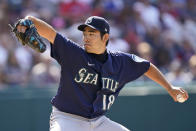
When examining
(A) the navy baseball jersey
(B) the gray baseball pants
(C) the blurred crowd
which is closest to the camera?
(B) the gray baseball pants

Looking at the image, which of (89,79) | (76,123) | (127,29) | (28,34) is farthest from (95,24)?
(127,29)

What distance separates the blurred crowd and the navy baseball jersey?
11.1 ft

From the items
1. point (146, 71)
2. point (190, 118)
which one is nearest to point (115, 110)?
point (190, 118)

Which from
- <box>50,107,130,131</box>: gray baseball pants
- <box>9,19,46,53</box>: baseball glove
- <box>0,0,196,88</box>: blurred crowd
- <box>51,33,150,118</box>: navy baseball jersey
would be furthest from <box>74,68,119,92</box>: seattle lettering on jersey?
<box>0,0,196,88</box>: blurred crowd

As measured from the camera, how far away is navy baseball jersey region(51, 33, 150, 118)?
4992 mm

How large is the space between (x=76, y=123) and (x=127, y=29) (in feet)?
17.8

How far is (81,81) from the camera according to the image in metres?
5.01

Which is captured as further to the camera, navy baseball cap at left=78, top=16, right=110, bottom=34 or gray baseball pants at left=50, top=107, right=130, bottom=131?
navy baseball cap at left=78, top=16, right=110, bottom=34

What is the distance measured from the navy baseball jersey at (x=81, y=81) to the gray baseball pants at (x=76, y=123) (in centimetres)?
5

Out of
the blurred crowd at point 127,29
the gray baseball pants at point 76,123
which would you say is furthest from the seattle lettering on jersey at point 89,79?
the blurred crowd at point 127,29

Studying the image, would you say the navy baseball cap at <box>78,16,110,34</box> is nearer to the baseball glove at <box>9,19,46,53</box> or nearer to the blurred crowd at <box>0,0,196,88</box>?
the baseball glove at <box>9,19,46,53</box>

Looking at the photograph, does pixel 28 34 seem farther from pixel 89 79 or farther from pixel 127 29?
pixel 127 29

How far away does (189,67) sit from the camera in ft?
30.3

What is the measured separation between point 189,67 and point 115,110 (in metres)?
2.63
